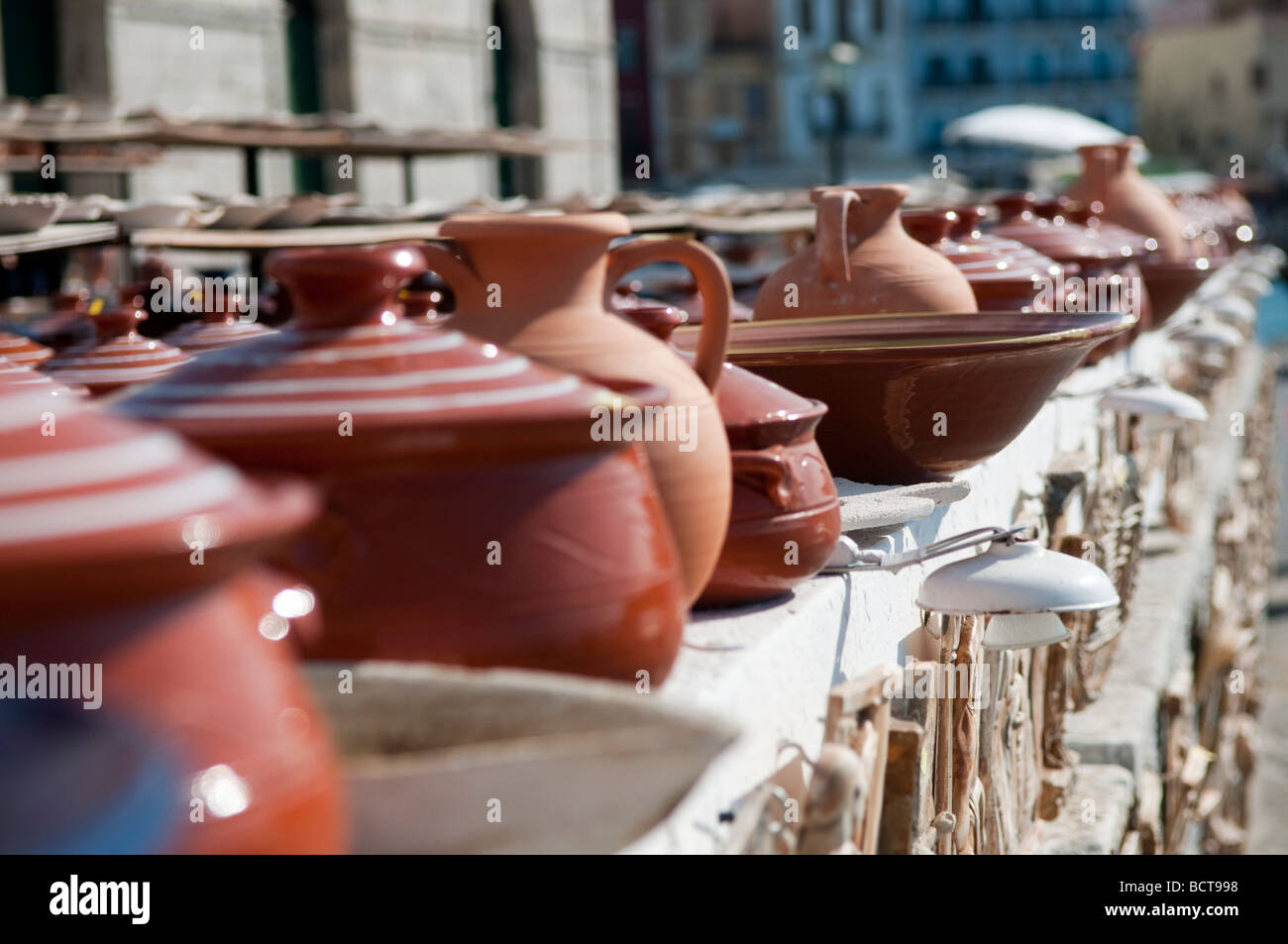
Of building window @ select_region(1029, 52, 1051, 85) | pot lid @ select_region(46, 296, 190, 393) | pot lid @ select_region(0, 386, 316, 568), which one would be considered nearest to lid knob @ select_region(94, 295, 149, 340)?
pot lid @ select_region(46, 296, 190, 393)

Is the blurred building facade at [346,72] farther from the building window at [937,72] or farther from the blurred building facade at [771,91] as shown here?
the building window at [937,72]

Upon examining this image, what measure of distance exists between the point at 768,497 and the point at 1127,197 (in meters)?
5.81

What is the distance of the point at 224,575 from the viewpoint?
42.5 inches

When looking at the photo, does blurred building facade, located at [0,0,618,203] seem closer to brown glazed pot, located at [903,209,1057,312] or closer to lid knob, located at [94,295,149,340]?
brown glazed pot, located at [903,209,1057,312]

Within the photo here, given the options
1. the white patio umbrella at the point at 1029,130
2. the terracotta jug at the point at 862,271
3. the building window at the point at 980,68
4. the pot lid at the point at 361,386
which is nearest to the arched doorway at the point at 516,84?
the white patio umbrella at the point at 1029,130

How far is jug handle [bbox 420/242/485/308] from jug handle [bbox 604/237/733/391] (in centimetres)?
15

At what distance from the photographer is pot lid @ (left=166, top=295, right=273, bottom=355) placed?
3154 mm

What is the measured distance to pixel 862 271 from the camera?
3.80 metres

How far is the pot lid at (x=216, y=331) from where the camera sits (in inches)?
124

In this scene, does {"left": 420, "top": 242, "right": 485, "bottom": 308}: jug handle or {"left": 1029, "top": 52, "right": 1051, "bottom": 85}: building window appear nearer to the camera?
{"left": 420, "top": 242, "right": 485, "bottom": 308}: jug handle

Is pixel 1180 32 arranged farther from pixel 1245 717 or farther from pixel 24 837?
pixel 24 837
